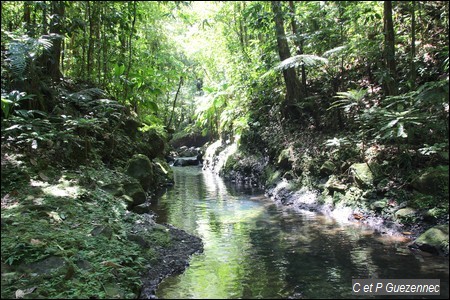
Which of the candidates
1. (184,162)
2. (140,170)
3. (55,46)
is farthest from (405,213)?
(184,162)

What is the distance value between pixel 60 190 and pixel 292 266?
416 centimetres

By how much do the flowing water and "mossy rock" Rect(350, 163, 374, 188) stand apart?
3.95 ft

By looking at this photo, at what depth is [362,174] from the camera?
27.9 ft

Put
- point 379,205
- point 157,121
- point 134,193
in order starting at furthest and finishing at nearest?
1. point 157,121
2. point 134,193
3. point 379,205

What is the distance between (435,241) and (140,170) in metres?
7.52

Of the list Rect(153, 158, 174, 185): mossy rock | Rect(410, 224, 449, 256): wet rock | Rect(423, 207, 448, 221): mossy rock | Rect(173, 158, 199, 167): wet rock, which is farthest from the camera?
Rect(173, 158, 199, 167): wet rock

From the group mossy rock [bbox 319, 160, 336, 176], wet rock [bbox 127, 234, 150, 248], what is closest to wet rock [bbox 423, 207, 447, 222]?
mossy rock [bbox 319, 160, 336, 176]

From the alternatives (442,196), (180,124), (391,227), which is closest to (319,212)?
(391,227)

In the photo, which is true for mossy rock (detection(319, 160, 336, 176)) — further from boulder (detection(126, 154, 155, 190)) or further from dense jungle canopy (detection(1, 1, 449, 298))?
boulder (detection(126, 154, 155, 190))

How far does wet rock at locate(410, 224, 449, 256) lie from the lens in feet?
18.3

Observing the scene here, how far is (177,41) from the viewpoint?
2486 centimetres

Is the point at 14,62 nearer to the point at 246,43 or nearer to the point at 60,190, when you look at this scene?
the point at 60,190

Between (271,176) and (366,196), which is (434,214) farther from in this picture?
(271,176)

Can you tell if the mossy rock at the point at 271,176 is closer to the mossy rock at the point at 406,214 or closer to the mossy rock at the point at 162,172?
the mossy rock at the point at 162,172
